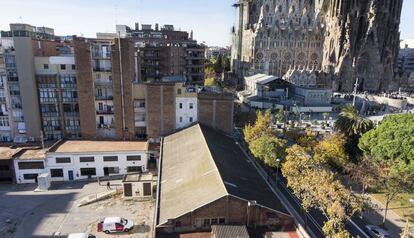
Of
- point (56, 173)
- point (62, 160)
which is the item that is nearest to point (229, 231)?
point (62, 160)

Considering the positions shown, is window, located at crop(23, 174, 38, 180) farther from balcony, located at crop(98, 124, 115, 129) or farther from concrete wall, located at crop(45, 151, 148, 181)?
balcony, located at crop(98, 124, 115, 129)

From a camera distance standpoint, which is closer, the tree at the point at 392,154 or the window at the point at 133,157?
the tree at the point at 392,154

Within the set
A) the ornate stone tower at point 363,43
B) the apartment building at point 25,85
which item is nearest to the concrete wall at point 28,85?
the apartment building at point 25,85

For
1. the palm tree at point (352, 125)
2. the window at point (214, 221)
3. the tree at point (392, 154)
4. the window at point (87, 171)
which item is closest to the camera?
the window at point (214, 221)

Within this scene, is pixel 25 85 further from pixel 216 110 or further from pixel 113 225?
pixel 216 110

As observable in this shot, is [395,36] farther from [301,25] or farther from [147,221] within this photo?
[147,221]

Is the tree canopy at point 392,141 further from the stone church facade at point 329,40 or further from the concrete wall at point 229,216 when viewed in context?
the stone church facade at point 329,40
